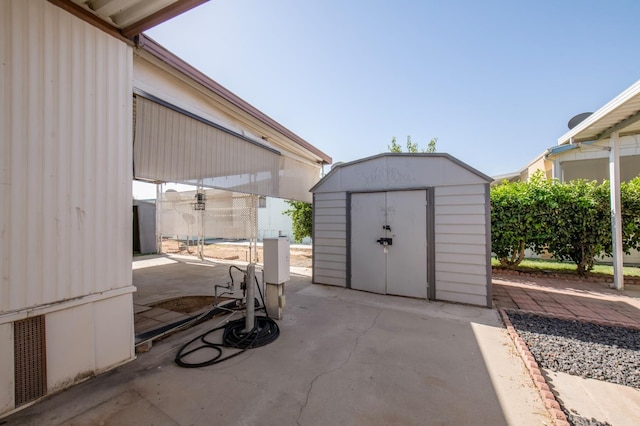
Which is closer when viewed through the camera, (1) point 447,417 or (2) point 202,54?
(1) point 447,417

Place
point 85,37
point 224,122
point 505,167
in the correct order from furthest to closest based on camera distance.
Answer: point 505,167
point 224,122
point 85,37

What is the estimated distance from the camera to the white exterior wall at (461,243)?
386 cm

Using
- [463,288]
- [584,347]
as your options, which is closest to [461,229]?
[463,288]

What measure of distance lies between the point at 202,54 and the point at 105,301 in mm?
3493

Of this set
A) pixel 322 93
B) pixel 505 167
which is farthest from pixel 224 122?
pixel 505 167

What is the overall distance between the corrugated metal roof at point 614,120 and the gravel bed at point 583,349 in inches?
130

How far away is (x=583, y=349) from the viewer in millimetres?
2539

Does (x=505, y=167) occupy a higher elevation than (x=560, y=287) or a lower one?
higher

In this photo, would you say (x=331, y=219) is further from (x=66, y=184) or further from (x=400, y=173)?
(x=66, y=184)

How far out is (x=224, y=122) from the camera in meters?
3.90

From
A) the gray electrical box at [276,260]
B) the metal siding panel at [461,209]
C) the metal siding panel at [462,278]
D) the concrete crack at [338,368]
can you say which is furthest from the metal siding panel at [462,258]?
the gray electrical box at [276,260]

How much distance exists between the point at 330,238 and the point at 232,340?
2.83 metres

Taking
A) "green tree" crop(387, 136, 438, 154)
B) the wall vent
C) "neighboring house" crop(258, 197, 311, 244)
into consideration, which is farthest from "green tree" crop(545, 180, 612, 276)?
"neighboring house" crop(258, 197, 311, 244)

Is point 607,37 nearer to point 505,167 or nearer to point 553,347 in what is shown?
point 553,347
